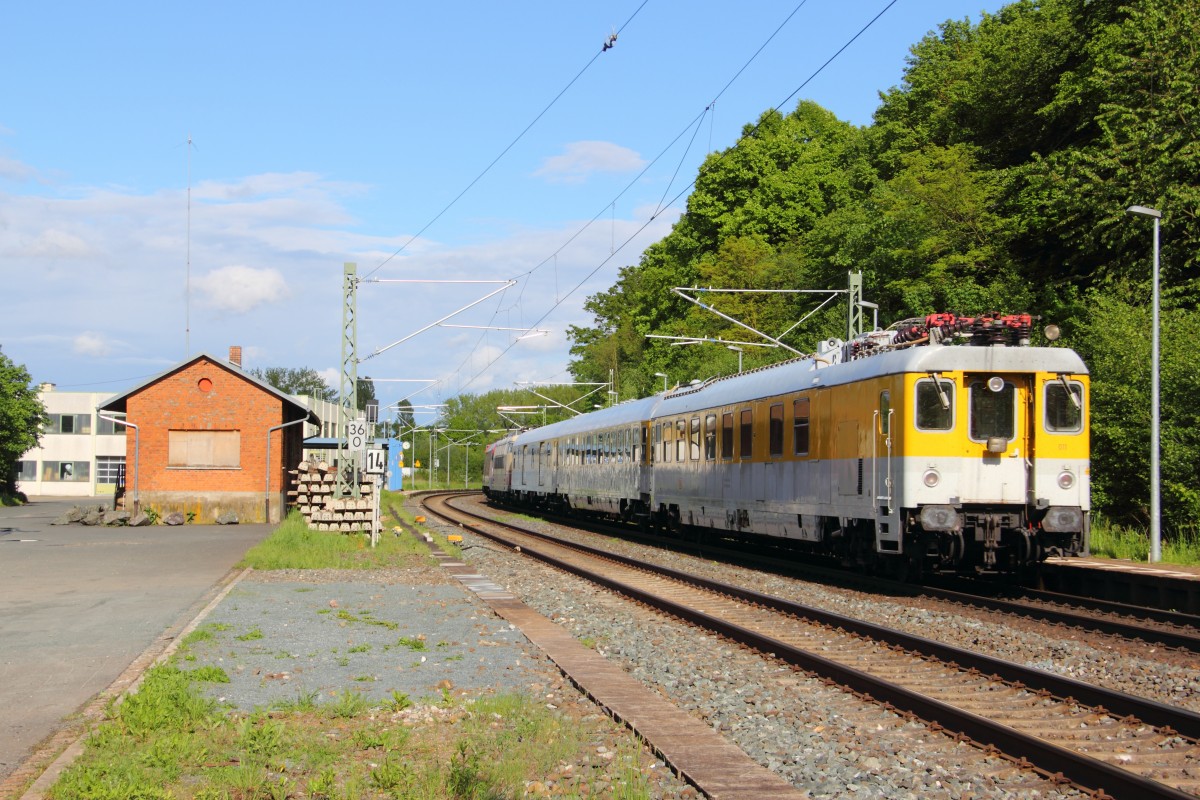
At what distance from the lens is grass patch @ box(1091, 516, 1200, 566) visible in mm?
19328

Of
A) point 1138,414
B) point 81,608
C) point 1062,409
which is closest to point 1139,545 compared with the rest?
point 1138,414

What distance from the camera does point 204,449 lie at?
39.2 meters

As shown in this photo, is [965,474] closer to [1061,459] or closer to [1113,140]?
[1061,459]

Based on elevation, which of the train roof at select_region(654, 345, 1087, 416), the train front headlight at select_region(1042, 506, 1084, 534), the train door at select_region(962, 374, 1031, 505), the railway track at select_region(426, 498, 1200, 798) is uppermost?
the train roof at select_region(654, 345, 1087, 416)

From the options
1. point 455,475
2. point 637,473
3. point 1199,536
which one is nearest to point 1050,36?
point 637,473

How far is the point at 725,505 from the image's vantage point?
23.3 metres

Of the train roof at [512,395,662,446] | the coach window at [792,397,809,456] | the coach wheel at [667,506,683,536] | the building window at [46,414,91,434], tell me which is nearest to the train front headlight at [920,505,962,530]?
the coach window at [792,397,809,456]

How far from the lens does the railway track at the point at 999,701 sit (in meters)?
6.83

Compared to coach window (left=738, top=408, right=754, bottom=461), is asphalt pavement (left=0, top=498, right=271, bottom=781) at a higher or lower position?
lower

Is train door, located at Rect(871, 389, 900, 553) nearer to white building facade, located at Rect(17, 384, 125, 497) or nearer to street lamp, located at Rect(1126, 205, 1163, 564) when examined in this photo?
street lamp, located at Rect(1126, 205, 1163, 564)

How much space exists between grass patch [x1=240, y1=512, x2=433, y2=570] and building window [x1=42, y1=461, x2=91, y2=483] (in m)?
63.5

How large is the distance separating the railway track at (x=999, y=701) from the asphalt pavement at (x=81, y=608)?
564 centimetres

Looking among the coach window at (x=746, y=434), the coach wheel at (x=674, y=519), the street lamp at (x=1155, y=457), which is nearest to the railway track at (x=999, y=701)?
the coach window at (x=746, y=434)

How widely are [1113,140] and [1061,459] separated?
18.2 m
